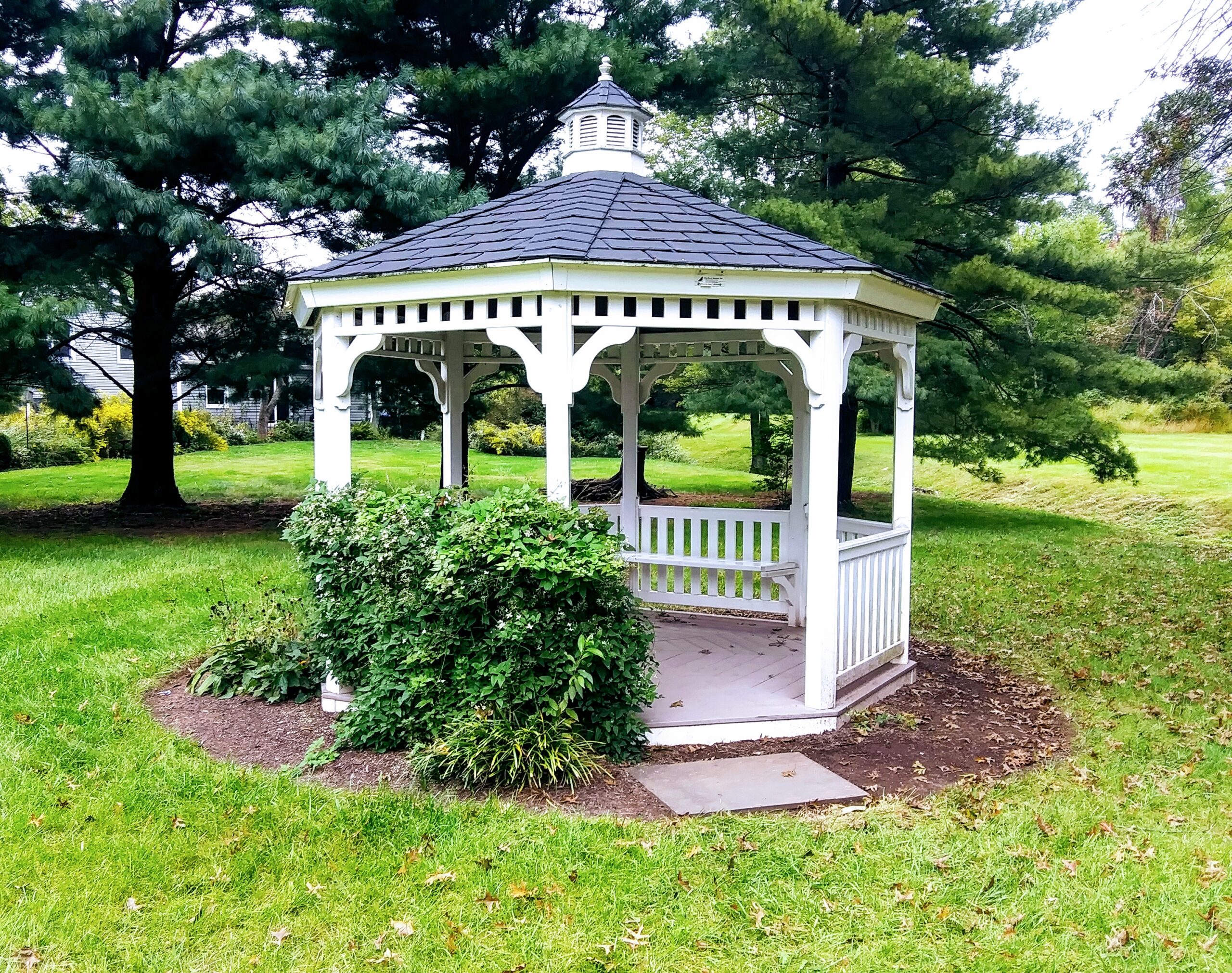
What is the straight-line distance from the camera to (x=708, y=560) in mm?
7348

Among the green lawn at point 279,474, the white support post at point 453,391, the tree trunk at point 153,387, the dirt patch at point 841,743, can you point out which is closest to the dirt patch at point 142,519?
the tree trunk at point 153,387

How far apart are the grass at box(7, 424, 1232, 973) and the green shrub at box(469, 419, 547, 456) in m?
20.3

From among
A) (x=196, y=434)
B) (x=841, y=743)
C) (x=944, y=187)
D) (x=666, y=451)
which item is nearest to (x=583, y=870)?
(x=841, y=743)

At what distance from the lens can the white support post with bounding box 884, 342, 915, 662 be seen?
634 centimetres

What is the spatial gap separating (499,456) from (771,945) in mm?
23212

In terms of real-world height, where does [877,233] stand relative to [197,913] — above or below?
above

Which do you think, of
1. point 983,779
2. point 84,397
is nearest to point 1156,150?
point 983,779

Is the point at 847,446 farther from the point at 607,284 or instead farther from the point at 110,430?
the point at 110,430

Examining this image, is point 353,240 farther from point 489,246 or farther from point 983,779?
point 983,779

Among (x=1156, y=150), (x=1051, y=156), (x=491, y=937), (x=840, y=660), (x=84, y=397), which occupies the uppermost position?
(x=1051, y=156)

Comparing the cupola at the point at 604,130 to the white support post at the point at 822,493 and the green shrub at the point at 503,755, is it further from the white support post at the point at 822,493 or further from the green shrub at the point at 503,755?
the green shrub at the point at 503,755

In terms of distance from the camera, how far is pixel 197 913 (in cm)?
335

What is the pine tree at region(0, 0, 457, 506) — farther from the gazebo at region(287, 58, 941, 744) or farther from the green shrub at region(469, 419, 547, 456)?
the green shrub at region(469, 419, 547, 456)

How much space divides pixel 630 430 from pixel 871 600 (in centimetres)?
289
